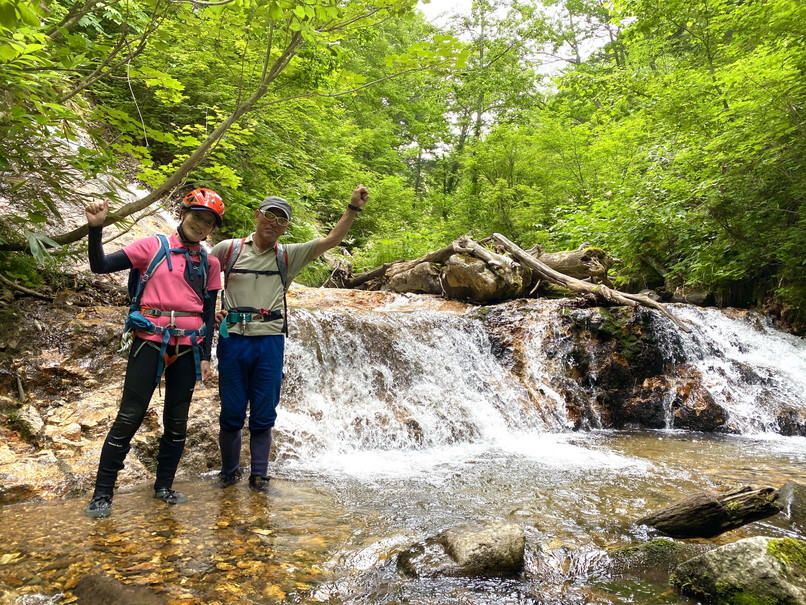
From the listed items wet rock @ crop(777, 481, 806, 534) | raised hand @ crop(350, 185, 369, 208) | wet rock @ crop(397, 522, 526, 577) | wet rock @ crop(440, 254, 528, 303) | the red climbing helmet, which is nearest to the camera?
wet rock @ crop(397, 522, 526, 577)

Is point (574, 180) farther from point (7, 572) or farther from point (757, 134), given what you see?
point (7, 572)

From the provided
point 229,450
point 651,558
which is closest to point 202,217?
point 229,450

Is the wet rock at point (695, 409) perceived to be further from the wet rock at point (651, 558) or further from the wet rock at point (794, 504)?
the wet rock at point (651, 558)

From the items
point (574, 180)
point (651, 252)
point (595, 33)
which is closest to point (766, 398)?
point (651, 252)

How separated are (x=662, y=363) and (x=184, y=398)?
8403 mm

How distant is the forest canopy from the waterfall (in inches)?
90.0

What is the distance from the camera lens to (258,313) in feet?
12.3

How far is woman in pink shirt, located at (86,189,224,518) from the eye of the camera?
3.12m

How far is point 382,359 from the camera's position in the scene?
7.79 meters

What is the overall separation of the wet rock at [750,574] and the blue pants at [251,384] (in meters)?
2.99

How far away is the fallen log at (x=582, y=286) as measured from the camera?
9.41m

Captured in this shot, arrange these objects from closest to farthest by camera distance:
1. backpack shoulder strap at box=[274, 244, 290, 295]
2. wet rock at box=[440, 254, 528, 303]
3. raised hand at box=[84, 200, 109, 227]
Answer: raised hand at box=[84, 200, 109, 227], backpack shoulder strap at box=[274, 244, 290, 295], wet rock at box=[440, 254, 528, 303]

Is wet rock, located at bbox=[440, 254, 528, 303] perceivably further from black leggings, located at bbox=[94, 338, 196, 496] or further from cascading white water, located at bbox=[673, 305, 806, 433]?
black leggings, located at bbox=[94, 338, 196, 496]

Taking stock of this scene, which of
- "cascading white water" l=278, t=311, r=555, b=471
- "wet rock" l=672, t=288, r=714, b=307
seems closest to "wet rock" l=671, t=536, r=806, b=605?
"cascading white water" l=278, t=311, r=555, b=471
